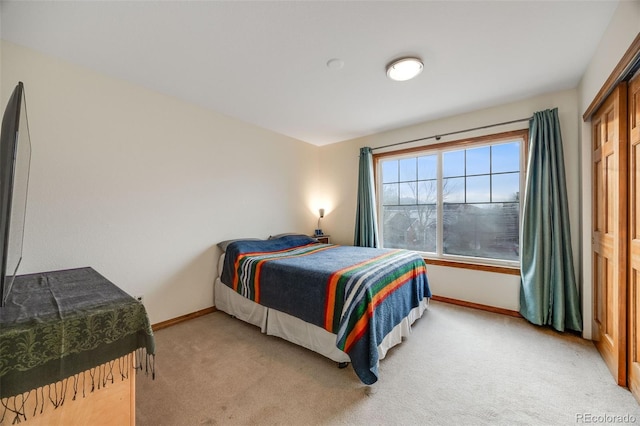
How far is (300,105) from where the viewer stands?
2.94m

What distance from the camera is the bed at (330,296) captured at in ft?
5.87

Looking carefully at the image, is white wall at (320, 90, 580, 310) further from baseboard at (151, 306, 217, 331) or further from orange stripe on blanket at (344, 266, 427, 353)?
baseboard at (151, 306, 217, 331)

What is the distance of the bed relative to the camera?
1790 mm

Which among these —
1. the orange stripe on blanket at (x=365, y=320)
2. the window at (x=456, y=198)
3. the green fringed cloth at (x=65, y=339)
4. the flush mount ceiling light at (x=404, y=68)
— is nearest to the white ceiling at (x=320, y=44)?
the flush mount ceiling light at (x=404, y=68)

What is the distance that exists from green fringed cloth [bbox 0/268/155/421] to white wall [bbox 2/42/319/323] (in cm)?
95

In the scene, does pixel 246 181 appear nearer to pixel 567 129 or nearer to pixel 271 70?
pixel 271 70

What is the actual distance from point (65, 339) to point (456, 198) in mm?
3771

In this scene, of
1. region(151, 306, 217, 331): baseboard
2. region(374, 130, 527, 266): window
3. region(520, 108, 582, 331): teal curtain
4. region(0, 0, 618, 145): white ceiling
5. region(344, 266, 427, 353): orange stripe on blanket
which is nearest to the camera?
region(0, 0, 618, 145): white ceiling

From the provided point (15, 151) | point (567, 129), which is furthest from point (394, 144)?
point (15, 151)

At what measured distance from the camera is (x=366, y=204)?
12.9 ft

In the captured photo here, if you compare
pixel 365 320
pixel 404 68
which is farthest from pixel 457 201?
pixel 365 320

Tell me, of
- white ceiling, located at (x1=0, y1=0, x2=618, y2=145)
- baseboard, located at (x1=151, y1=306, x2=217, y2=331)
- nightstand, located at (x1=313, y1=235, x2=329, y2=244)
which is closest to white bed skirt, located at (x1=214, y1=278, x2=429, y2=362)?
baseboard, located at (x1=151, y1=306, x2=217, y2=331)

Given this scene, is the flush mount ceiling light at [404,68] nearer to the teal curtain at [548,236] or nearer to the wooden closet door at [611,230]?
the wooden closet door at [611,230]

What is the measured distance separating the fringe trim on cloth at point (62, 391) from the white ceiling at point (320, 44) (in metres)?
2.03
